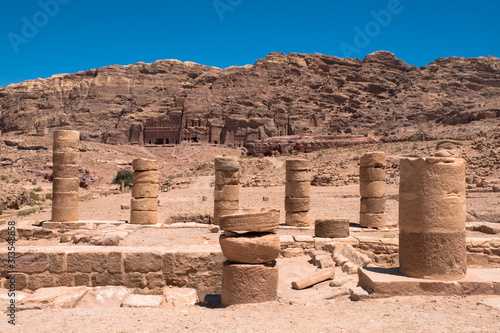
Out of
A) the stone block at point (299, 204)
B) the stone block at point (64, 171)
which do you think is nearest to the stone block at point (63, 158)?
the stone block at point (64, 171)

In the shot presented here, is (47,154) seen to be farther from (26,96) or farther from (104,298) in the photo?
(26,96)

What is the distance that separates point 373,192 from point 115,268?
923cm

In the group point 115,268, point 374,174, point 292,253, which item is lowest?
point 292,253

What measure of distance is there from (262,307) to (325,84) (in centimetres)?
8197

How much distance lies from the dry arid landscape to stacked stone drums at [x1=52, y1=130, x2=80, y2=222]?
0.24 m

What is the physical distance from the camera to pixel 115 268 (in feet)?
24.1

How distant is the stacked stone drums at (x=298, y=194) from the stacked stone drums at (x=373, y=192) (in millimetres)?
1925

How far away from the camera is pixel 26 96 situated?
3600 inches

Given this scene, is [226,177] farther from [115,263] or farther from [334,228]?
[115,263]

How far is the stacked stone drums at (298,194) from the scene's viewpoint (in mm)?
13742

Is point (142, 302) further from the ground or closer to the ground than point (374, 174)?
closer to the ground

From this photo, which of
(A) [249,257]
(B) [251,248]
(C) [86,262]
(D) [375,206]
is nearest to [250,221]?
(B) [251,248]

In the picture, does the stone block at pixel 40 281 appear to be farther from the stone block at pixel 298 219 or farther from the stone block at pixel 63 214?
the stone block at pixel 298 219

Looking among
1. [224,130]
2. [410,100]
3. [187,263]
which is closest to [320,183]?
[187,263]
